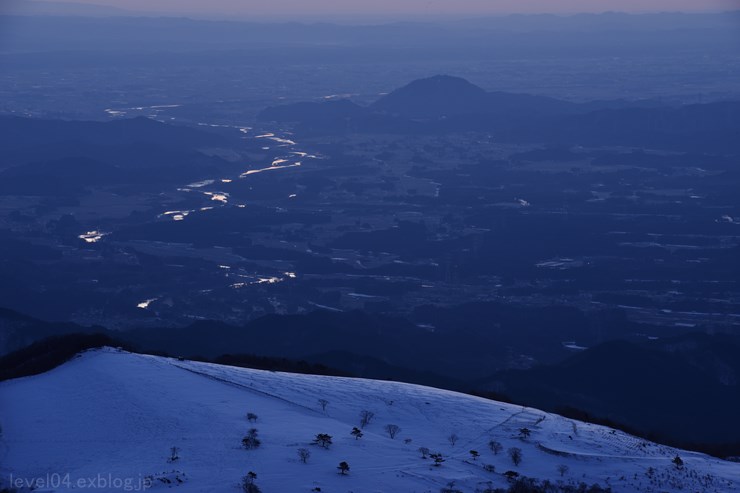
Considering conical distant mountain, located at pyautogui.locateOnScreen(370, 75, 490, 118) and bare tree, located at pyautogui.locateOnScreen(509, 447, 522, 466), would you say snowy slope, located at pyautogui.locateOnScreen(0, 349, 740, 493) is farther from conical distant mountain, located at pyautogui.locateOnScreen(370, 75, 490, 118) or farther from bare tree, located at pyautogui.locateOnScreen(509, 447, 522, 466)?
conical distant mountain, located at pyautogui.locateOnScreen(370, 75, 490, 118)

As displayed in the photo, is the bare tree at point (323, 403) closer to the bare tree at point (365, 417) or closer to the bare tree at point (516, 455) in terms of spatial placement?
the bare tree at point (365, 417)

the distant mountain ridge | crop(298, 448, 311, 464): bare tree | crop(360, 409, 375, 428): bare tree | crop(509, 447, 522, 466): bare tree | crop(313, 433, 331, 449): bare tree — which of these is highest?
crop(298, 448, 311, 464): bare tree

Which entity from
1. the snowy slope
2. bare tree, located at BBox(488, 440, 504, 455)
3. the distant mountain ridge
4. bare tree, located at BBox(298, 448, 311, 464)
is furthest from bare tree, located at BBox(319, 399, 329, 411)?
the distant mountain ridge

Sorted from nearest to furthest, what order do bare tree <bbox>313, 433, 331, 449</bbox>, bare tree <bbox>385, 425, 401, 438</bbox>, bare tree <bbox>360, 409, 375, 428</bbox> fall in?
bare tree <bbox>313, 433, 331, 449</bbox>, bare tree <bbox>385, 425, 401, 438</bbox>, bare tree <bbox>360, 409, 375, 428</bbox>

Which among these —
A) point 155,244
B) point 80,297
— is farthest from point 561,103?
point 80,297

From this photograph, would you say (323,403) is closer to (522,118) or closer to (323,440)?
(323,440)

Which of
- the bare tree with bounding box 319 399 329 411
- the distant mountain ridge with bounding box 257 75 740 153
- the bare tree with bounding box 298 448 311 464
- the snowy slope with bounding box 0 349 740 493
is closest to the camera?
the snowy slope with bounding box 0 349 740 493

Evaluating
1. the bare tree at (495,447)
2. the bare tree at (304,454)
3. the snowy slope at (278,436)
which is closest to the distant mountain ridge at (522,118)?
the snowy slope at (278,436)

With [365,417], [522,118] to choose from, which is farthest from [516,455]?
[522,118]
